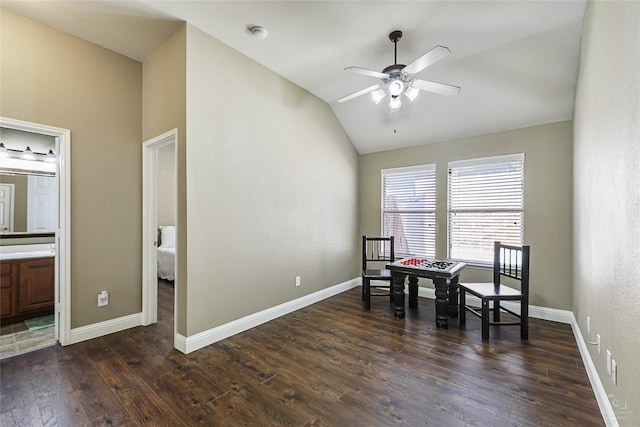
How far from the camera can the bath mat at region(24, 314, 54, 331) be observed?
10.3 ft

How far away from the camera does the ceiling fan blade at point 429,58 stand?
206 centimetres

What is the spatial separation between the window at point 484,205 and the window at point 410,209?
30 cm

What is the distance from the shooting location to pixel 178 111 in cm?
272

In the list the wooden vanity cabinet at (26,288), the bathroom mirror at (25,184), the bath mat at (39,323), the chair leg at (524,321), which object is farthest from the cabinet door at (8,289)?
the chair leg at (524,321)

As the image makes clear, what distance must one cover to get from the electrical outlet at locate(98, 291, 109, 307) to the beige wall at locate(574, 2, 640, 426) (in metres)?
4.07

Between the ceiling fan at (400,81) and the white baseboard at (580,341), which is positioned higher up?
the ceiling fan at (400,81)

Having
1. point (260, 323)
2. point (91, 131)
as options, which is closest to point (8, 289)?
point (91, 131)

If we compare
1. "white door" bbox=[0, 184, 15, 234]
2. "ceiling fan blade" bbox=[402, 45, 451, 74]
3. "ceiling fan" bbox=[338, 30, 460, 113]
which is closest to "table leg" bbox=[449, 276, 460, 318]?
"ceiling fan" bbox=[338, 30, 460, 113]

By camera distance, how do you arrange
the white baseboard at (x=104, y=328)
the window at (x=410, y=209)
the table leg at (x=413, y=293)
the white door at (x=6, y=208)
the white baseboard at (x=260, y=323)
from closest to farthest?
the white baseboard at (x=260, y=323), the white baseboard at (x=104, y=328), the white door at (x=6, y=208), the table leg at (x=413, y=293), the window at (x=410, y=209)

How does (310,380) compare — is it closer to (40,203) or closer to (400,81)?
(400,81)

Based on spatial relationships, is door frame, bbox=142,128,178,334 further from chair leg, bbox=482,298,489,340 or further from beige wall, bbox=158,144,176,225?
chair leg, bbox=482,298,489,340

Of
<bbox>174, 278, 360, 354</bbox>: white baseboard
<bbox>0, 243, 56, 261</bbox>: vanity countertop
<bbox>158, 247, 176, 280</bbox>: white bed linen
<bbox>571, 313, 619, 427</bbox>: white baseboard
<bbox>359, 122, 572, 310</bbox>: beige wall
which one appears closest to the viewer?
<bbox>571, 313, 619, 427</bbox>: white baseboard

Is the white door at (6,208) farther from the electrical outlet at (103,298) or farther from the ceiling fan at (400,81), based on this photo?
the ceiling fan at (400,81)

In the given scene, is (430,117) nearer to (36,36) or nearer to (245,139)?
(245,139)
